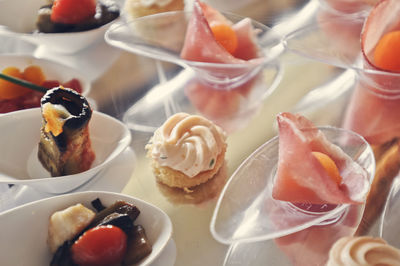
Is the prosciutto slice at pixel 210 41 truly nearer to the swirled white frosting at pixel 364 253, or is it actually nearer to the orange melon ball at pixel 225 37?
the orange melon ball at pixel 225 37

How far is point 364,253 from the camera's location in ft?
3.66

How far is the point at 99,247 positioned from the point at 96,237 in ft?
0.07

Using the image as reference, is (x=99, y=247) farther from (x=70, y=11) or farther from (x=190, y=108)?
(x=70, y=11)

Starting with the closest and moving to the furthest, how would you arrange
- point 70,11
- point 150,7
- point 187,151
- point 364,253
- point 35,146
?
point 364,253
point 187,151
point 35,146
point 70,11
point 150,7

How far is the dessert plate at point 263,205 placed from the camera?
1.21 meters

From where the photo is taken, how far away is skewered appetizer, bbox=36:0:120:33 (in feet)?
6.10

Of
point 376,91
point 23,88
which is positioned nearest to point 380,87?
point 376,91

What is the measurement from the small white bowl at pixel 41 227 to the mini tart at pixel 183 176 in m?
0.19

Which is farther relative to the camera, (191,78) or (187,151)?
(191,78)

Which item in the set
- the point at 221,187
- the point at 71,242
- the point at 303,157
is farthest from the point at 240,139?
the point at 71,242

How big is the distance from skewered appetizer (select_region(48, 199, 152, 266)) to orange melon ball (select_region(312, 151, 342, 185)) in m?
0.43

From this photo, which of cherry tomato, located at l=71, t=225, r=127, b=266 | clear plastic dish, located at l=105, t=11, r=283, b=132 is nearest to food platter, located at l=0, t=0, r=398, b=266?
clear plastic dish, located at l=105, t=11, r=283, b=132

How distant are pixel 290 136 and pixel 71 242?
54cm

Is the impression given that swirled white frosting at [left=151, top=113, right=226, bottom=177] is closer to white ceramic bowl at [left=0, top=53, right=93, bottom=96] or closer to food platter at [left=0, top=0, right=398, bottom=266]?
food platter at [left=0, top=0, right=398, bottom=266]
